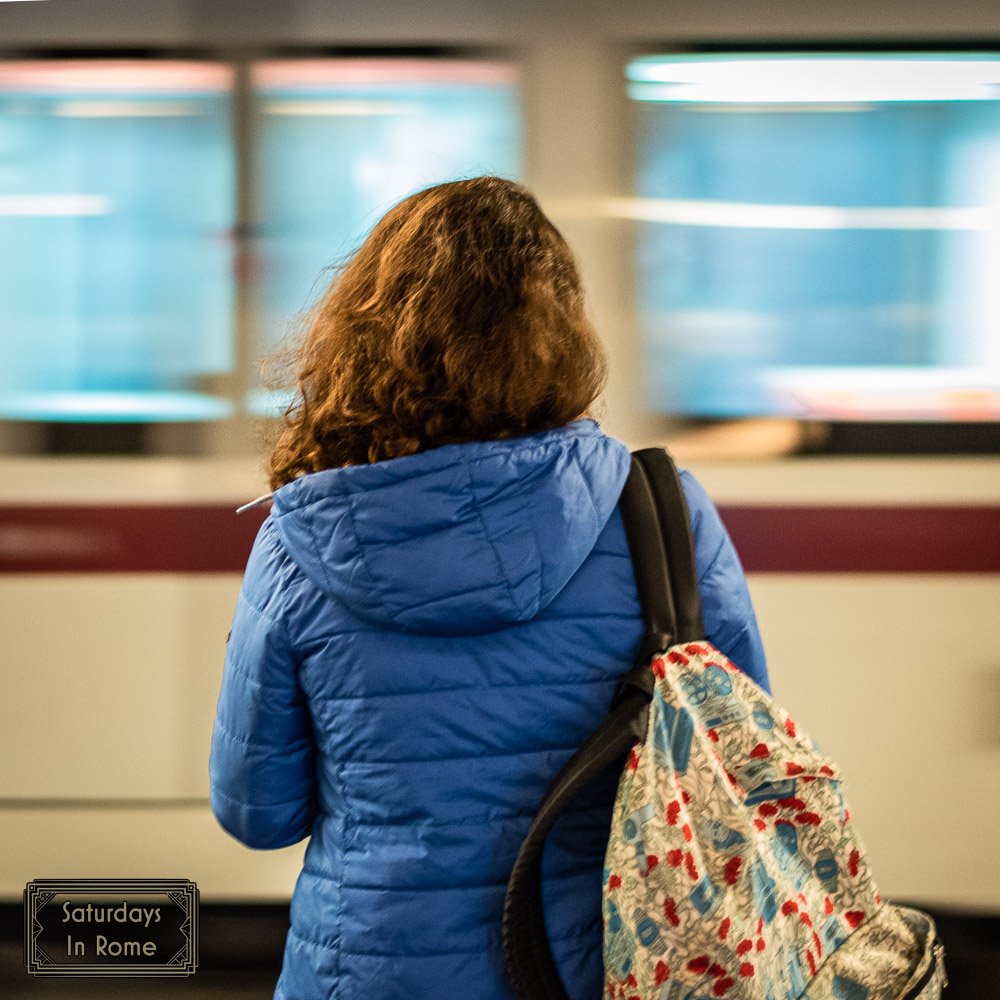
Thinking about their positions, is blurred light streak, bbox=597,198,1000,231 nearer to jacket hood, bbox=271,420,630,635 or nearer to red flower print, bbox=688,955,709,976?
jacket hood, bbox=271,420,630,635

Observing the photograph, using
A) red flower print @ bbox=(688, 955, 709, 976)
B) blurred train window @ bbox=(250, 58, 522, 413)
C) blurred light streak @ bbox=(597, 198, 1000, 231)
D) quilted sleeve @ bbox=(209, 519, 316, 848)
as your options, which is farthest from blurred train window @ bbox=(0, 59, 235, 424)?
red flower print @ bbox=(688, 955, 709, 976)

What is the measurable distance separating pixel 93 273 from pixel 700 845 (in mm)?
2298

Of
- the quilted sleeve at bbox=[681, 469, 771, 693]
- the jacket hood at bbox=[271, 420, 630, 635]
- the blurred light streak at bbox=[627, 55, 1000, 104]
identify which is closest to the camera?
the jacket hood at bbox=[271, 420, 630, 635]

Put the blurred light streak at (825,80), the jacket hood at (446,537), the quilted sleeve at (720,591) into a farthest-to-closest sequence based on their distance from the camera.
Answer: the blurred light streak at (825,80) → the quilted sleeve at (720,591) → the jacket hood at (446,537)

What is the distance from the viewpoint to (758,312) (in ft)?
9.39

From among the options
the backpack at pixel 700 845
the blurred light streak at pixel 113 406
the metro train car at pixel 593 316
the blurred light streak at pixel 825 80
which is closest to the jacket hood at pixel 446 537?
the backpack at pixel 700 845

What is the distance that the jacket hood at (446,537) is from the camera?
3.85ft

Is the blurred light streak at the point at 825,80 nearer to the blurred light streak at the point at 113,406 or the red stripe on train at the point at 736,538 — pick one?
the red stripe on train at the point at 736,538

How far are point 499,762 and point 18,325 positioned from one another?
2.19 m

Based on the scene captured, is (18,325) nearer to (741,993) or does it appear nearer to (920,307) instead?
(920,307)

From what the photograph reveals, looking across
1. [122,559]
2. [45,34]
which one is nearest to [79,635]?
[122,559]

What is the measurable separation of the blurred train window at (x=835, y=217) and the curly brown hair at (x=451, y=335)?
5.40 ft

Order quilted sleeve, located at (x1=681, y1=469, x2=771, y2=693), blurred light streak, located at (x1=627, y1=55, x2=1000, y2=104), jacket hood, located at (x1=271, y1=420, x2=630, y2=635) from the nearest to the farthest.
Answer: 1. jacket hood, located at (x1=271, y1=420, x2=630, y2=635)
2. quilted sleeve, located at (x1=681, y1=469, x2=771, y2=693)
3. blurred light streak, located at (x1=627, y1=55, x2=1000, y2=104)

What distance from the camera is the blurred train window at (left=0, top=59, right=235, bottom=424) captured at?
2.90 meters
